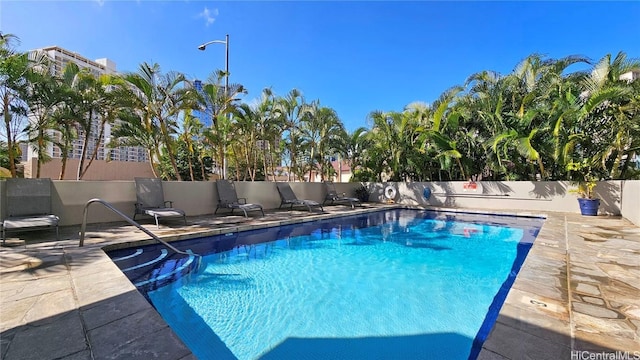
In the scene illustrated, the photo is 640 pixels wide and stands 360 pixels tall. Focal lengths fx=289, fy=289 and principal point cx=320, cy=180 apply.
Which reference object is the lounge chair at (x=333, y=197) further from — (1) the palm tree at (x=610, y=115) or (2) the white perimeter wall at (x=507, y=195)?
(1) the palm tree at (x=610, y=115)

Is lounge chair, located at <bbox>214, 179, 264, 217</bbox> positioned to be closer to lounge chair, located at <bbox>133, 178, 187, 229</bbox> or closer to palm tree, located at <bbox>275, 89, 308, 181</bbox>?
lounge chair, located at <bbox>133, 178, 187, 229</bbox>

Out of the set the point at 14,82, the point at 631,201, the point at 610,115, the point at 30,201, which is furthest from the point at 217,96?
the point at 631,201

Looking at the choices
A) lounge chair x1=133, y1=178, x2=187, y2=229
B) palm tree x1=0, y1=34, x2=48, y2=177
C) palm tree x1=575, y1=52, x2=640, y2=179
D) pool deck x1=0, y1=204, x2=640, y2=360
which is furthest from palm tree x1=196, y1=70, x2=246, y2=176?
palm tree x1=575, y1=52, x2=640, y2=179

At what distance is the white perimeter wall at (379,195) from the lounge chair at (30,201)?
0.61ft

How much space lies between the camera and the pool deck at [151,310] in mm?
2137

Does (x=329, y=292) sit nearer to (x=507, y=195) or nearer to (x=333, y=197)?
(x=333, y=197)

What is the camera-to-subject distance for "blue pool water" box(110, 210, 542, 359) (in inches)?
124

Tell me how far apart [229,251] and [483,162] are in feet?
44.5

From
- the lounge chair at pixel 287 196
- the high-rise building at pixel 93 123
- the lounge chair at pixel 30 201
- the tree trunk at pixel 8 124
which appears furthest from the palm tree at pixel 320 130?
the lounge chair at pixel 30 201

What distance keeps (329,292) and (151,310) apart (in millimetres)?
2617

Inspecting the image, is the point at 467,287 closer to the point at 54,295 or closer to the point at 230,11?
the point at 54,295

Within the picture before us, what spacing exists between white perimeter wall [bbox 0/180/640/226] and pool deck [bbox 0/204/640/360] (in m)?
2.69

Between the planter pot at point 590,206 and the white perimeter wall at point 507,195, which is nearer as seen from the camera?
the planter pot at point 590,206

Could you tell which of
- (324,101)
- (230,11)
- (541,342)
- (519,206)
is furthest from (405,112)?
(541,342)
